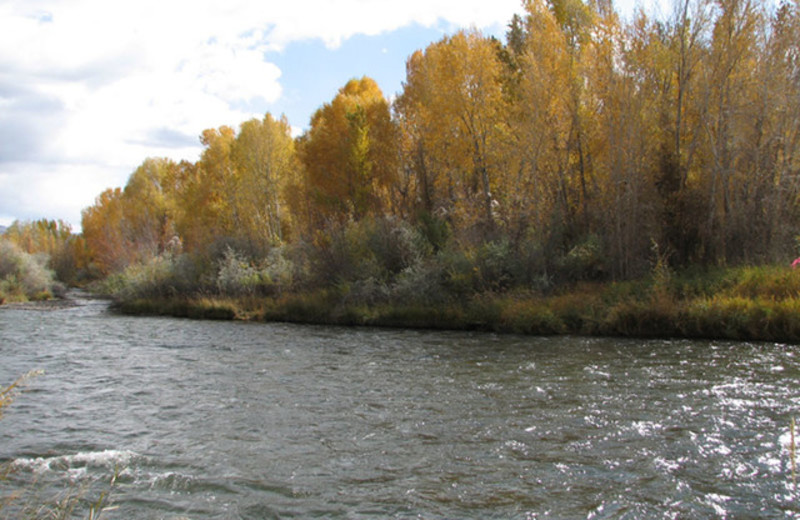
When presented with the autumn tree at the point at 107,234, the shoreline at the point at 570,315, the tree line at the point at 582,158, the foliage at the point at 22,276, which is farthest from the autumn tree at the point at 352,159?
the foliage at the point at 22,276

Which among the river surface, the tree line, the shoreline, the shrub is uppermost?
the tree line

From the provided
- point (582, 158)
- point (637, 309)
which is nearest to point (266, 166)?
point (582, 158)

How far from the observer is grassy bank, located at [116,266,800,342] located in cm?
1622

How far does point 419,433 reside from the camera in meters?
9.28

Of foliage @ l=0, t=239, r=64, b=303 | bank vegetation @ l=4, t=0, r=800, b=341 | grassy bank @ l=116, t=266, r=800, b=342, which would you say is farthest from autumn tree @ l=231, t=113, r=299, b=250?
grassy bank @ l=116, t=266, r=800, b=342

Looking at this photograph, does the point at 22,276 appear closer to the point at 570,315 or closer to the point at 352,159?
the point at 352,159

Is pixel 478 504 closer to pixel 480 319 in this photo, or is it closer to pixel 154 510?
pixel 154 510

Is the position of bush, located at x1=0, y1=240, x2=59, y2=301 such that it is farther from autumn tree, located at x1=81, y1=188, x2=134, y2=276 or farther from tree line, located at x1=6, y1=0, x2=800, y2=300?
tree line, located at x1=6, y1=0, x2=800, y2=300

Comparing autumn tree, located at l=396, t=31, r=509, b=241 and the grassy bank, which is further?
autumn tree, located at l=396, t=31, r=509, b=241

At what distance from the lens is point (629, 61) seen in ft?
72.7

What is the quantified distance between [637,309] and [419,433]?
36.8 ft

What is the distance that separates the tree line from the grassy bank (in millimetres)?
1266

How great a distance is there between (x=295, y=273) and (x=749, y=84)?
68.2ft

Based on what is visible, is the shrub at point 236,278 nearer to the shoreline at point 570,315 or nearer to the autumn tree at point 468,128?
the shoreline at point 570,315
